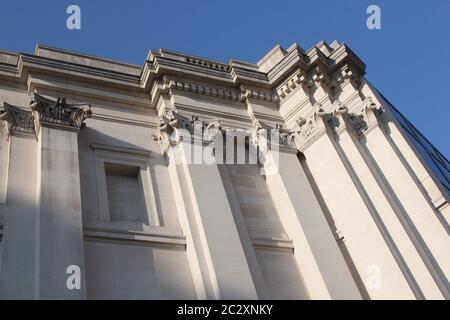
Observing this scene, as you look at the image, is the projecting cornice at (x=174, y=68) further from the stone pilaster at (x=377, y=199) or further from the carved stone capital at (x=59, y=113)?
the stone pilaster at (x=377, y=199)

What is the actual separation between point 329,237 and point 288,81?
23.3ft

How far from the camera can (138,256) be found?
1486 cm

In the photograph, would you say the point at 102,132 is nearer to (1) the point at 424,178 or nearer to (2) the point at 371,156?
(2) the point at 371,156

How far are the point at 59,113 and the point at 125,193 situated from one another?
9.99 feet

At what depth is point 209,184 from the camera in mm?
16781

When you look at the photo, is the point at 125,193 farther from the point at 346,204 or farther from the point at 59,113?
the point at 346,204

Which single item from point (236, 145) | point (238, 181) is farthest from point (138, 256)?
point (236, 145)

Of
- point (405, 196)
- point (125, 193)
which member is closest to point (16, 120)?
point (125, 193)

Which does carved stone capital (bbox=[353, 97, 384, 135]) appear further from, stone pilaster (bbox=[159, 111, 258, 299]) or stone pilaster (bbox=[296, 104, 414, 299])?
stone pilaster (bbox=[159, 111, 258, 299])

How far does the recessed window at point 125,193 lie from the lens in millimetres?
16422

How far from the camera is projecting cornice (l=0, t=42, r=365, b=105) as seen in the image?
62.5ft

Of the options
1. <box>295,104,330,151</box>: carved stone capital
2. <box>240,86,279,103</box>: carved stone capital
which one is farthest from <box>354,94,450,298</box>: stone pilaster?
<box>240,86,279,103</box>: carved stone capital

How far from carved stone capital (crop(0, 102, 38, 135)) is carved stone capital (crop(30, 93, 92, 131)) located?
37 centimetres

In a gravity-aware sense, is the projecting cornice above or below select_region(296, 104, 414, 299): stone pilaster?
above
